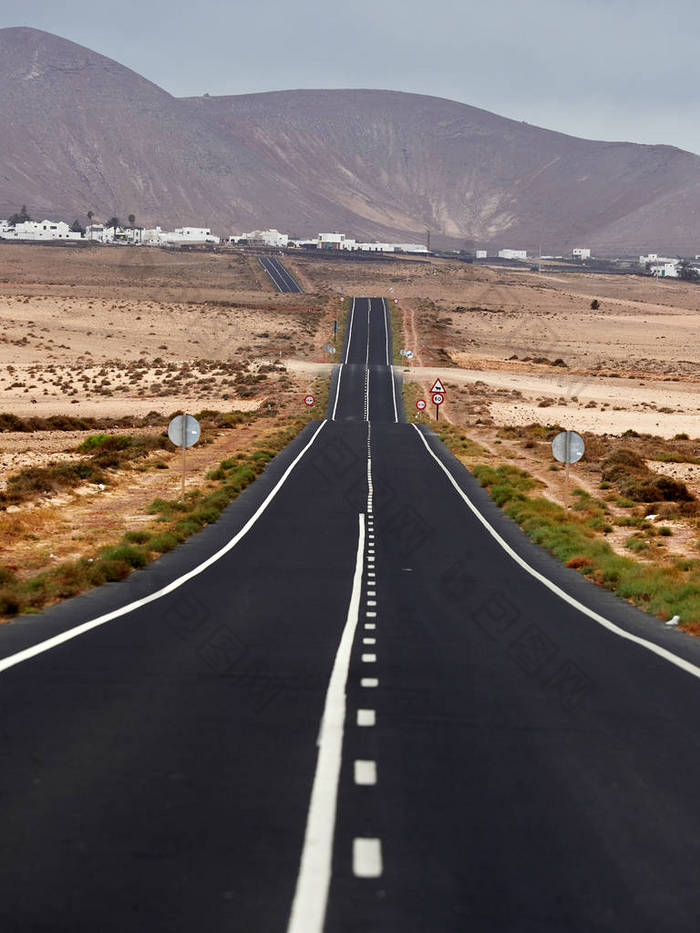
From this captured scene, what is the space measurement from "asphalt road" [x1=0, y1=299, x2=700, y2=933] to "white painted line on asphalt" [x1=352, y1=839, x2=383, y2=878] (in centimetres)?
2

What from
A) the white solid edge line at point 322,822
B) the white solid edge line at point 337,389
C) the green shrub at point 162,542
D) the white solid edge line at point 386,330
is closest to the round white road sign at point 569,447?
the green shrub at point 162,542

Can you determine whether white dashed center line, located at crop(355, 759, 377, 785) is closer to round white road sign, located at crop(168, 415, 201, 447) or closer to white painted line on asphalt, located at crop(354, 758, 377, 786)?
white painted line on asphalt, located at crop(354, 758, 377, 786)

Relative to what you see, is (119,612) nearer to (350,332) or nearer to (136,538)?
(136,538)

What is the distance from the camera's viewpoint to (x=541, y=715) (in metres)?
11.0

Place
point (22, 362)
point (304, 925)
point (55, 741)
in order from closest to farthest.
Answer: point (304, 925), point (55, 741), point (22, 362)

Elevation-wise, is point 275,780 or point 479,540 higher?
point 275,780

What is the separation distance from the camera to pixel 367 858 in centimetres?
689

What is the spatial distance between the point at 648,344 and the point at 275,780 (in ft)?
472

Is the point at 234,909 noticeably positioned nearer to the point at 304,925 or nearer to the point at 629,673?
the point at 304,925

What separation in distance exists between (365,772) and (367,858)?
72.1 inches

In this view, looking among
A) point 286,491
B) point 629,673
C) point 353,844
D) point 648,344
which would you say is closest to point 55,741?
point 353,844

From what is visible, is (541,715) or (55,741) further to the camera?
(541,715)

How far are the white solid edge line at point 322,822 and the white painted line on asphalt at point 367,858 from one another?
6.3 inches

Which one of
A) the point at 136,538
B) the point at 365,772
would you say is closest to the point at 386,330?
the point at 136,538
